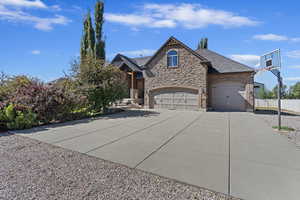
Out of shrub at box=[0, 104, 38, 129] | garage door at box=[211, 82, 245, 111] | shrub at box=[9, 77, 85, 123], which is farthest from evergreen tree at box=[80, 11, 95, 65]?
garage door at box=[211, 82, 245, 111]

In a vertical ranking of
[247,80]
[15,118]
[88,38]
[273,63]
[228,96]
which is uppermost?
[88,38]

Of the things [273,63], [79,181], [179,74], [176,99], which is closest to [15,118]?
[79,181]

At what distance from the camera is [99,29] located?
22.1 meters

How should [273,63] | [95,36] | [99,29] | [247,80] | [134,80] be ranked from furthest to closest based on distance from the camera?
[95,36] < [99,29] < [134,80] < [247,80] < [273,63]

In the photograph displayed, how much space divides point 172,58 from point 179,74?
6.09ft

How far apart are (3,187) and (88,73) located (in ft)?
33.5

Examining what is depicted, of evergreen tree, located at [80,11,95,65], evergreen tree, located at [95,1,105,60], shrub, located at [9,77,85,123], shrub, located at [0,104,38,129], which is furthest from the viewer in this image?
evergreen tree, located at [80,11,95,65]

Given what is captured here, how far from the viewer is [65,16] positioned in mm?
10328

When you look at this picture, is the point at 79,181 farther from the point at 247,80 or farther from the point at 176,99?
the point at 247,80

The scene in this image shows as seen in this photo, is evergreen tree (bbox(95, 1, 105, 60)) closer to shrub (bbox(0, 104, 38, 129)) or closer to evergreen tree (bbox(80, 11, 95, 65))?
evergreen tree (bbox(80, 11, 95, 65))

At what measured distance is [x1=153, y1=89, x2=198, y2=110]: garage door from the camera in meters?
15.2

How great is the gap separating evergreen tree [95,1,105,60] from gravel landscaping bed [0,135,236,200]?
2028 centimetres

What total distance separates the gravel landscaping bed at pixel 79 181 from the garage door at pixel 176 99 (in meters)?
12.4

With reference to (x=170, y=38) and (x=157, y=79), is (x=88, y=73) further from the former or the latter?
(x=170, y=38)
